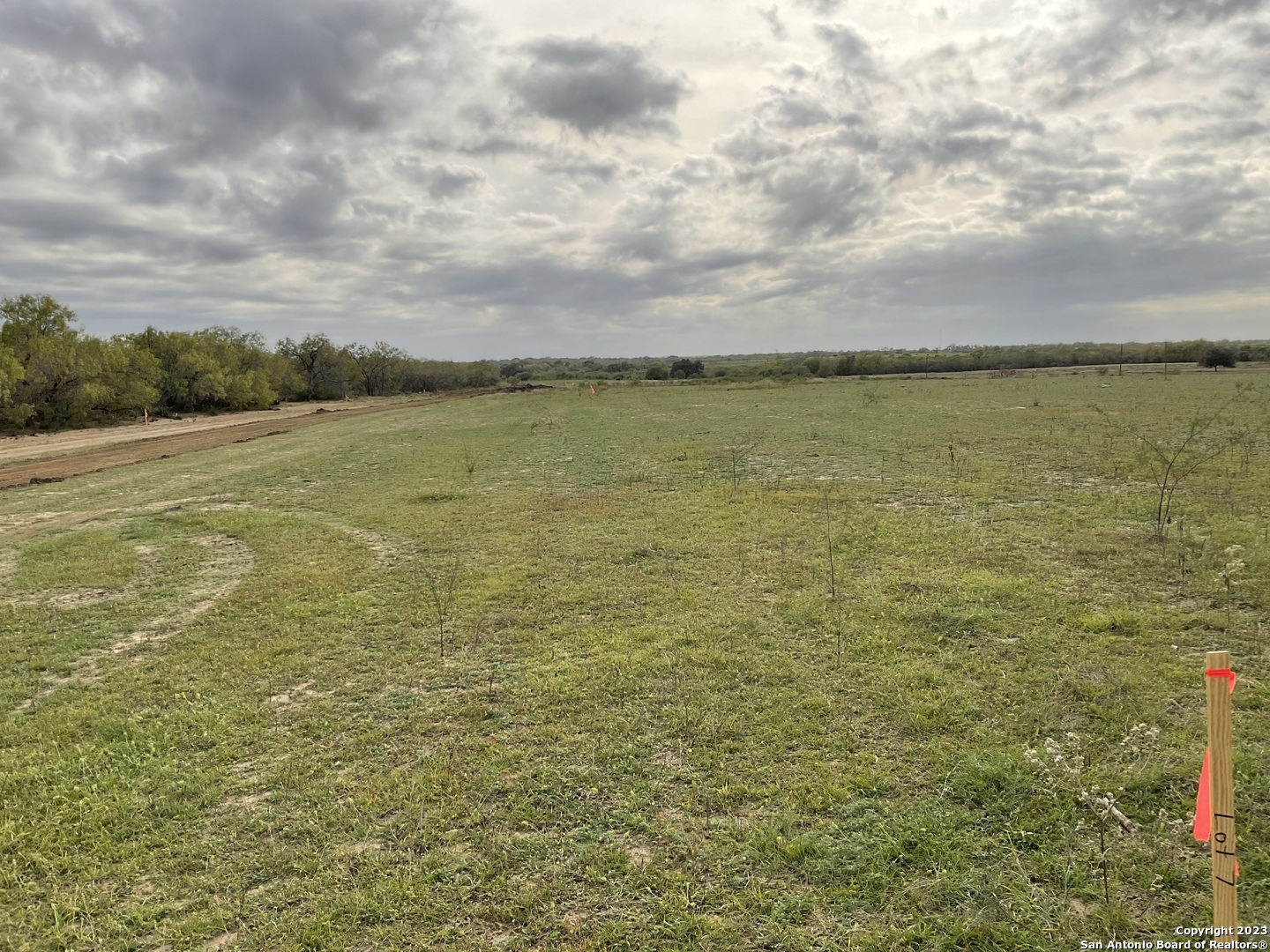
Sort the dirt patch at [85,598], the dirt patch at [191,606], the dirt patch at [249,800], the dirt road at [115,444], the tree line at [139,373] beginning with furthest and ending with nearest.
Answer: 1. the tree line at [139,373]
2. the dirt road at [115,444]
3. the dirt patch at [85,598]
4. the dirt patch at [191,606]
5. the dirt patch at [249,800]

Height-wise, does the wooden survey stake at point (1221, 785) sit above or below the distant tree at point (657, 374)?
below

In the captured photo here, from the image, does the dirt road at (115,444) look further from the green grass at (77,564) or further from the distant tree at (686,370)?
the distant tree at (686,370)

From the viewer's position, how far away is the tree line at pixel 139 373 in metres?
36.1

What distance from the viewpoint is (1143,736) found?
3.92 meters

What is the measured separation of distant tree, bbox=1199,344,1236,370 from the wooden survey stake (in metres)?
85.8

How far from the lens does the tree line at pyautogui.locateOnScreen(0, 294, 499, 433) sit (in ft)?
119

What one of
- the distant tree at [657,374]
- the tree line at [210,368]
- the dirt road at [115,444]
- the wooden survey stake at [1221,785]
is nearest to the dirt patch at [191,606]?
the wooden survey stake at [1221,785]

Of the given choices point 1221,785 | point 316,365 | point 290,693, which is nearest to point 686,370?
point 316,365

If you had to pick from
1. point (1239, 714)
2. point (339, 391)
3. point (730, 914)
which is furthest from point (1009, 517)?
point (339, 391)

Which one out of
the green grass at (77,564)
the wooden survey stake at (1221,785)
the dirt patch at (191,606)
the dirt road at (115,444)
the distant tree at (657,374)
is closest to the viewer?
the wooden survey stake at (1221,785)

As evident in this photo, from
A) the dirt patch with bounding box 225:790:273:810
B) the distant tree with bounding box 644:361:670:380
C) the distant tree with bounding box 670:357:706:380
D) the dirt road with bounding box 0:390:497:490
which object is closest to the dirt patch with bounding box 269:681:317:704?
the dirt patch with bounding box 225:790:273:810

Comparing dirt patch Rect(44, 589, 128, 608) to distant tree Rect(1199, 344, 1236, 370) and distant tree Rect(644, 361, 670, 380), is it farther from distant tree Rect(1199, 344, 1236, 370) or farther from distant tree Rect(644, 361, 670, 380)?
distant tree Rect(644, 361, 670, 380)

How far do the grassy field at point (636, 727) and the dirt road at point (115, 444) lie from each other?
14703mm

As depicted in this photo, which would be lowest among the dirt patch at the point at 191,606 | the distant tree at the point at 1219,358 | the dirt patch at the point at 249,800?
the dirt patch at the point at 249,800
